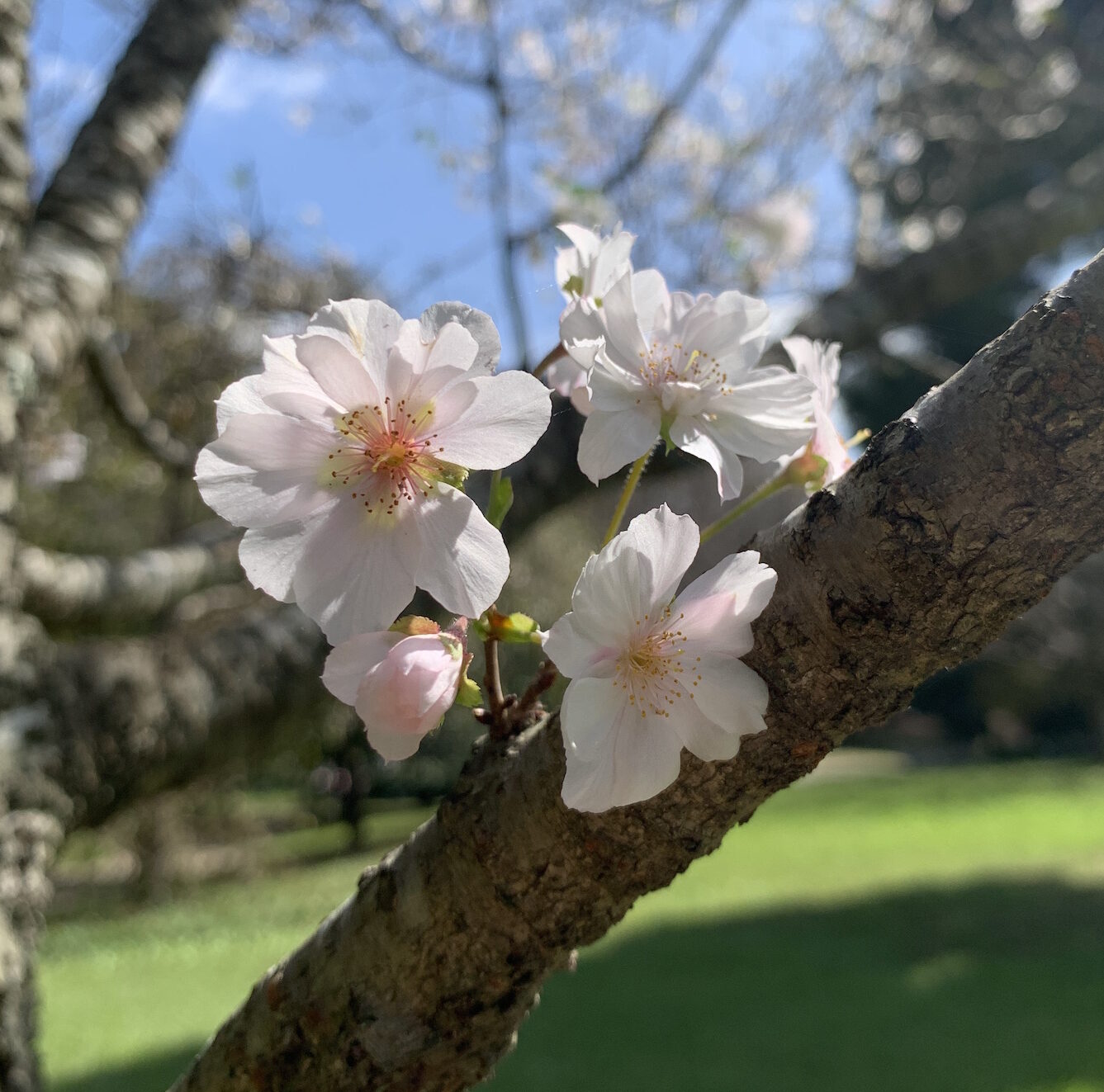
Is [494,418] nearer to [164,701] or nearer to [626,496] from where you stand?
[626,496]

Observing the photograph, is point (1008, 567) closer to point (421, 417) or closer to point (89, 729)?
point (421, 417)

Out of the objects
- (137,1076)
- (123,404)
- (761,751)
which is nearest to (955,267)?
(761,751)

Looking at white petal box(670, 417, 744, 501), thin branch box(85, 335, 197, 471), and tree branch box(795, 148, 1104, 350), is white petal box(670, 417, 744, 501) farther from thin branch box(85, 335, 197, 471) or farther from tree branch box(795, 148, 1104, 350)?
thin branch box(85, 335, 197, 471)

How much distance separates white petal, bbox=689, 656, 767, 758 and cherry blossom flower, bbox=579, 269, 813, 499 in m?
0.12

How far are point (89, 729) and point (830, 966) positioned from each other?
4558mm

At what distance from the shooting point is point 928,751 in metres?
15.4

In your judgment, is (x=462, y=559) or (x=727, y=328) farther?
(x=727, y=328)

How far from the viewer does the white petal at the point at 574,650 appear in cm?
55

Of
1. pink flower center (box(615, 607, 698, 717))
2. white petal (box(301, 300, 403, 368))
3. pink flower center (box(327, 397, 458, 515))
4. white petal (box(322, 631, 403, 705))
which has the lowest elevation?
pink flower center (box(615, 607, 698, 717))

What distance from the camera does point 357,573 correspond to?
57 centimetres

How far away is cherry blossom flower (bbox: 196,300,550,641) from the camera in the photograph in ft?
1.84

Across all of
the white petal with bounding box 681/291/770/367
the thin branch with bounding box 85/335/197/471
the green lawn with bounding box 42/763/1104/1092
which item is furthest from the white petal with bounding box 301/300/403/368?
the green lawn with bounding box 42/763/1104/1092

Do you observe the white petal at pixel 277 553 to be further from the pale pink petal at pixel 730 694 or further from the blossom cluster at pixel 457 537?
the pale pink petal at pixel 730 694

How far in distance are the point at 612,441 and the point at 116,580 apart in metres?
2.88
